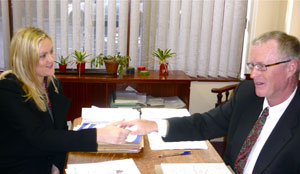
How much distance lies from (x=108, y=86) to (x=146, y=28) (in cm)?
79

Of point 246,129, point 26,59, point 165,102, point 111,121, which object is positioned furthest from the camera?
point 165,102

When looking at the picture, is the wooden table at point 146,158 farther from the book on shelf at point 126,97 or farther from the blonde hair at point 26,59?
the book on shelf at point 126,97

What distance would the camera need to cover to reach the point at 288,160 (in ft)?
4.30

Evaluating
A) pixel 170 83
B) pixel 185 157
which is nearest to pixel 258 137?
pixel 185 157

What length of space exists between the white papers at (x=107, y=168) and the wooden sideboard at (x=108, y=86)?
139 centimetres


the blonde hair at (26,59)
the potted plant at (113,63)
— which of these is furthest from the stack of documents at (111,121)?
the potted plant at (113,63)

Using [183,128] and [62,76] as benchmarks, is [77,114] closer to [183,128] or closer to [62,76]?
[62,76]

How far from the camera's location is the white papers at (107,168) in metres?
1.28

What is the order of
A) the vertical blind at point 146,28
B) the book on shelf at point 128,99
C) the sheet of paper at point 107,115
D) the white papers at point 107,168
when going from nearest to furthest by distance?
the white papers at point 107,168, the sheet of paper at point 107,115, the book on shelf at point 128,99, the vertical blind at point 146,28

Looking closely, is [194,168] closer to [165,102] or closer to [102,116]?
[102,116]

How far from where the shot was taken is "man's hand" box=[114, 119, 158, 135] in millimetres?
1584

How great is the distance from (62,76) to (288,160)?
2016mm

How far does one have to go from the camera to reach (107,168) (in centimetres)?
131

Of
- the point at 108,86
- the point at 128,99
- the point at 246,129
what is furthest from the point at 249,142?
the point at 108,86
